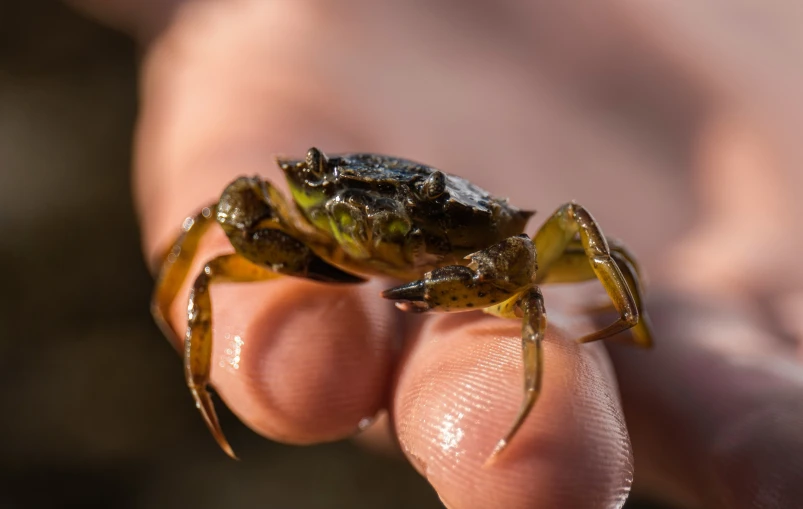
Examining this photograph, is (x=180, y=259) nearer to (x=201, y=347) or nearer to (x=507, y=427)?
(x=201, y=347)

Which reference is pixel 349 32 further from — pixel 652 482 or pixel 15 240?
pixel 652 482

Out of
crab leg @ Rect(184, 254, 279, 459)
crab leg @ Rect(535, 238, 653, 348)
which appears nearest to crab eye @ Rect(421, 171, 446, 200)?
crab leg @ Rect(535, 238, 653, 348)

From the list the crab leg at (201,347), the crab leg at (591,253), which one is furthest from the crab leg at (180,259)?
the crab leg at (591,253)

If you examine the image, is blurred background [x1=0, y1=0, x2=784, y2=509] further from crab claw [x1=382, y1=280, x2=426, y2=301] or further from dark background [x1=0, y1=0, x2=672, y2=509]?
crab claw [x1=382, y1=280, x2=426, y2=301]

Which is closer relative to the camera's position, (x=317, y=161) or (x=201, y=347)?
(x=201, y=347)

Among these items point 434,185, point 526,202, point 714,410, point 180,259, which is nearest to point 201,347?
point 180,259

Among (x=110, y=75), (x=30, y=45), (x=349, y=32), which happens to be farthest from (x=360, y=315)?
(x=30, y=45)

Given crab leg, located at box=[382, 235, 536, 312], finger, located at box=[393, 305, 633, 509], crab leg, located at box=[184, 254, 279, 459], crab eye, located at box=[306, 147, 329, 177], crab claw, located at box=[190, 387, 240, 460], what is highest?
crab eye, located at box=[306, 147, 329, 177]

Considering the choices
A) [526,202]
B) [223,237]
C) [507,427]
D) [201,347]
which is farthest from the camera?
[526,202]
